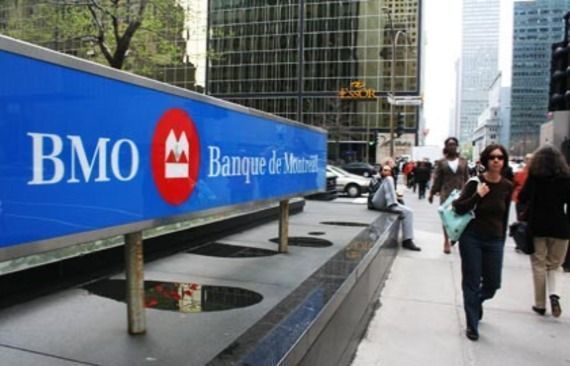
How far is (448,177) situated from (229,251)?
162 inches

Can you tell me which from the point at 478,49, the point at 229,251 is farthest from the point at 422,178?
the point at 478,49

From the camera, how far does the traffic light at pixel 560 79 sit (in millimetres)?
8297

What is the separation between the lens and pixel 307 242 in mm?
7156

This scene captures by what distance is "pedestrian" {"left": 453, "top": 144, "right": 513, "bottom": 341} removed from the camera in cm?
488

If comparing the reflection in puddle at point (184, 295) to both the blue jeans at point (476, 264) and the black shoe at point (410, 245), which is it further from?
the black shoe at point (410, 245)

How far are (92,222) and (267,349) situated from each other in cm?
115

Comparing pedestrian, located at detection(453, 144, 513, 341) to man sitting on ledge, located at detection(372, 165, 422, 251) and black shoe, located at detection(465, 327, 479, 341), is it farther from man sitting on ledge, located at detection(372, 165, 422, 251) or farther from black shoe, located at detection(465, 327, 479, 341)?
man sitting on ledge, located at detection(372, 165, 422, 251)

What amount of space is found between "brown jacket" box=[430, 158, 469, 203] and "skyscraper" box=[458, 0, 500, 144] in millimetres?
128333

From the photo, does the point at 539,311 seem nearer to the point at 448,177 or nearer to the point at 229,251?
the point at 448,177

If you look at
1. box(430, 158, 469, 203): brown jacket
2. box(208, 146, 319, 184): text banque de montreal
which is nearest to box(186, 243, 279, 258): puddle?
box(208, 146, 319, 184): text banque de montreal

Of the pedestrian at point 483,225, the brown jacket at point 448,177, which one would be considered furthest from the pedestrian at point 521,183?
the pedestrian at point 483,225

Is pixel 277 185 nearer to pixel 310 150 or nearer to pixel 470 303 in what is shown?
pixel 310 150

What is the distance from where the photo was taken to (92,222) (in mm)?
2486

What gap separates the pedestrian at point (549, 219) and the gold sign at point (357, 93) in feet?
182
